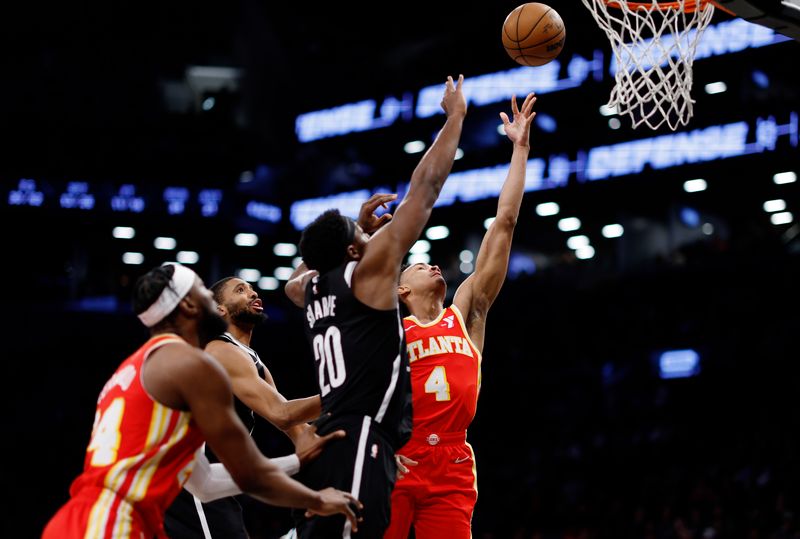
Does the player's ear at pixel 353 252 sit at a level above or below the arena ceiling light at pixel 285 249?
below

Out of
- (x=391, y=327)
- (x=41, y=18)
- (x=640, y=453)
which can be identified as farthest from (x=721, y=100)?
(x=41, y=18)

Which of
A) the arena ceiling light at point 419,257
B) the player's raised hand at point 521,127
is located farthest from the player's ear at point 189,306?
the arena ceiling light at point 419,257

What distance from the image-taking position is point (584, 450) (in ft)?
49.2

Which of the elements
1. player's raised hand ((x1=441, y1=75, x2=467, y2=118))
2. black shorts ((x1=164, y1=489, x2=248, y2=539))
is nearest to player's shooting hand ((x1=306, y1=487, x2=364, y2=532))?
black shorts ((x1=164, y1=489, x2=248, y2=539))

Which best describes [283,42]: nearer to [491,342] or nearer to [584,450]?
[491,342]

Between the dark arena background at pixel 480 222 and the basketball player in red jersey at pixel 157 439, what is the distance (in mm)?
9421

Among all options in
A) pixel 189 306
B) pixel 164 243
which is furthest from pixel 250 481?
pixel 164 243

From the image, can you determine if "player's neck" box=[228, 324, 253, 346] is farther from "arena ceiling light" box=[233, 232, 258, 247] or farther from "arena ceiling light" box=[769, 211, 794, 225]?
"arena ceiling light" box=[233, 232, 258, 247]

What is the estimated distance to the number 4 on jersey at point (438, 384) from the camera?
524 centimetres

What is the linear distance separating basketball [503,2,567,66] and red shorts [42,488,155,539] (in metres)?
4.04

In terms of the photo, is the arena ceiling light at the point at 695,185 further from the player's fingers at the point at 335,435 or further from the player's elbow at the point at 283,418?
the player's fingers at the point at 335,435

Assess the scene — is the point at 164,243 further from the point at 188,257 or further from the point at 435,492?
the point at 435,492

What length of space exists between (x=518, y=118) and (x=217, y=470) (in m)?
3.04

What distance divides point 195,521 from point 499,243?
2382mm
